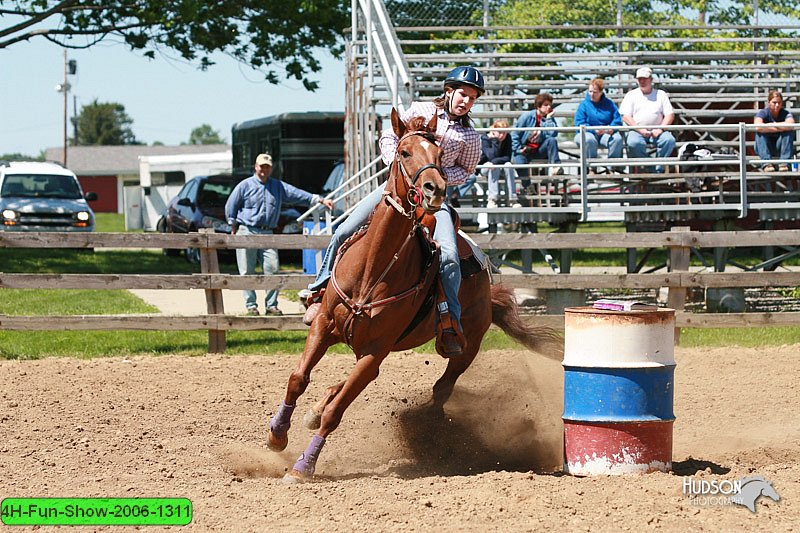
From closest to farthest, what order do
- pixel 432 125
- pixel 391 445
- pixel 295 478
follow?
pixel 295 478
pixel 432 125
pixel 391 445

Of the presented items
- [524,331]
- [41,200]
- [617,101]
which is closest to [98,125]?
[41,200]

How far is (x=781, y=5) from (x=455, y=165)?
17.0 metres

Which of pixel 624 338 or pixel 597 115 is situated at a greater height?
pixel 597 115

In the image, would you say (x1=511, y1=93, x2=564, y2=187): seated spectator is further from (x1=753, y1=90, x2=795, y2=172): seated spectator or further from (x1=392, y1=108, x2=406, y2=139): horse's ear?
(x1=392, y1=108, x2=406, y2=139): horse's ear

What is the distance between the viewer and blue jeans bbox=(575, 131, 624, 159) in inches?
612

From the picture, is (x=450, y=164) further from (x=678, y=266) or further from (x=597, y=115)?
(x=597, y=115)

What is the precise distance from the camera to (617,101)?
64.3 feet

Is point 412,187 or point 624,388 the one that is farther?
point 624,388

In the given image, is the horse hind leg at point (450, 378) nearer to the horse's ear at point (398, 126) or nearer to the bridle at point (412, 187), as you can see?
the bridle at point (412, 187)

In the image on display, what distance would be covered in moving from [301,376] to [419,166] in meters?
1.56

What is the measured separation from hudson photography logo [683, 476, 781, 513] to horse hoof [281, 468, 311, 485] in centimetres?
221

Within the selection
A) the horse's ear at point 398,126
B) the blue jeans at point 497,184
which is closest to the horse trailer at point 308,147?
the blue jeans at point 497,184

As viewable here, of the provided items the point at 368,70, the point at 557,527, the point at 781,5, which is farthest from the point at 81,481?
the point at 781,5

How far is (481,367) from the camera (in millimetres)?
→ 10109
